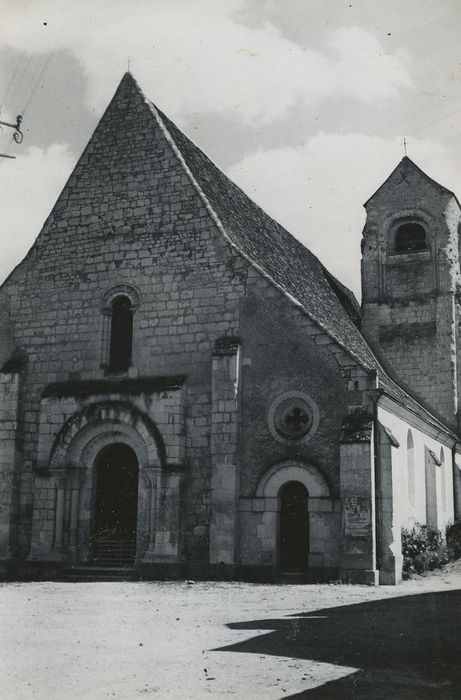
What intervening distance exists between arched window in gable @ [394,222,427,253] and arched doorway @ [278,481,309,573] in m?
15.0

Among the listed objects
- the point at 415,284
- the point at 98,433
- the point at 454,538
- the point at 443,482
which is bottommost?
the point at 454,538

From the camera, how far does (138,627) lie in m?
10.2

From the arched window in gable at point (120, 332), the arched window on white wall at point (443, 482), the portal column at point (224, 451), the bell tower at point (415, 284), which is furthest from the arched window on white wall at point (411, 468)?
the arched window in gable at point (120, 332)

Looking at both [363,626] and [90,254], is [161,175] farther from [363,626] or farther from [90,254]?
[363,626]

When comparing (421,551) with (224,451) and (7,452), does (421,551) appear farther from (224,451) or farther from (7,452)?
(7,452)

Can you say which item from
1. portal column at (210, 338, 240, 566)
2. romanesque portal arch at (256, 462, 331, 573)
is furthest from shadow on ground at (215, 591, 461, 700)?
portal column at (210, 338, 240, 566)

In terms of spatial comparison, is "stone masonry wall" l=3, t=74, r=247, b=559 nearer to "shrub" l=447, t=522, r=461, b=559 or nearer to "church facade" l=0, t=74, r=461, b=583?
"church facade" l=0, t=74, r=461, b=583

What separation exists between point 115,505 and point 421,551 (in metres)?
7.64

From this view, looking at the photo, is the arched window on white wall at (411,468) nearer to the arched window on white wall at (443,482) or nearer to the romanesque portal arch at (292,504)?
the arched window on white wall at (443,482)

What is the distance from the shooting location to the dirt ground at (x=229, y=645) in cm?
693

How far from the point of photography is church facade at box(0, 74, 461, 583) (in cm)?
1712

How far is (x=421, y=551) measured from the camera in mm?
19750

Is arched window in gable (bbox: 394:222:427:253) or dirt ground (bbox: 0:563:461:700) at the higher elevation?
arched window in gable (bbox: 394:222:427:253)

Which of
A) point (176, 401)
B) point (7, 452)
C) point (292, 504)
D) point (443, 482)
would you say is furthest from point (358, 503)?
point (443, 482)
